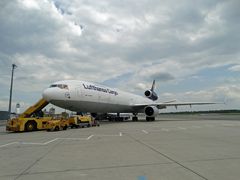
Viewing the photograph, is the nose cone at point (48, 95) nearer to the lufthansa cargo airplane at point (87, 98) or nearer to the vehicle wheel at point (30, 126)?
the lufthansa cargo airplane at point (87, 98)

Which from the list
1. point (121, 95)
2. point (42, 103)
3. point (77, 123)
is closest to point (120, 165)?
point (77, 123)

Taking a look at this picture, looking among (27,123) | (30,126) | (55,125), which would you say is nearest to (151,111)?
(55,125)

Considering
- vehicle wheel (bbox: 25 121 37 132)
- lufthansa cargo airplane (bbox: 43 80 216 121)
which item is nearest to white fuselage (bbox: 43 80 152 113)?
lufthansa cargo airplane (bbox: 43 80 216 121)

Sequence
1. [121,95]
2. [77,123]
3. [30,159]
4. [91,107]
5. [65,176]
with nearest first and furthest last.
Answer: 1. [65,176]
2. [30,159]
3. [77,123]
4. [91,107]
5. [121,95]

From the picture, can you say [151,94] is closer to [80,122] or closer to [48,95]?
[80,122]

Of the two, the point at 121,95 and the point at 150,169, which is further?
the point at 121,95

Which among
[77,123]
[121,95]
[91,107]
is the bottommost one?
[77,123]

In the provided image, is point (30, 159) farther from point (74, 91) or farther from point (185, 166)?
point (74, 91)

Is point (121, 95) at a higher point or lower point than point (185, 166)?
higher

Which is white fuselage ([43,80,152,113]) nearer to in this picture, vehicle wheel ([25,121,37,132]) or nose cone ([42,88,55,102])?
nose cone ([42,88,55,102])

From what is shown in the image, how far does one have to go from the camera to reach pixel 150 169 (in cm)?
566


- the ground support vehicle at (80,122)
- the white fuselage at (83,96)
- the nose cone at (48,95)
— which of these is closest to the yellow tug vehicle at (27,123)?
the nose cone at (48,95)

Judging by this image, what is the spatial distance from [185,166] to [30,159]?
451cm

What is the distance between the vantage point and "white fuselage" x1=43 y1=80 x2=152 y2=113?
21.5 m
